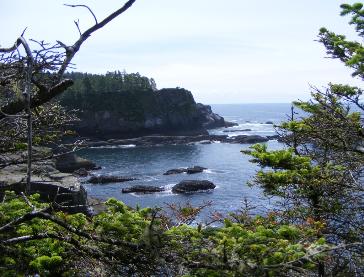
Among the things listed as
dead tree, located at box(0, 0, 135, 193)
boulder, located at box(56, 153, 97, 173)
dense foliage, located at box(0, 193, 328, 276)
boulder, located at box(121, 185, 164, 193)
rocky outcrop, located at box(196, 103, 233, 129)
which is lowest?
boulder, located at box(121, 185, 164, 193)

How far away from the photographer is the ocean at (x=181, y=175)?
140 ft

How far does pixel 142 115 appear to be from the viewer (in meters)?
109

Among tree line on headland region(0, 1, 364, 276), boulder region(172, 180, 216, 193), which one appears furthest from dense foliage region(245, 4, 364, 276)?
boulder region(172, 180, 216, 193)

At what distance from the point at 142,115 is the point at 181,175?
5143 cm

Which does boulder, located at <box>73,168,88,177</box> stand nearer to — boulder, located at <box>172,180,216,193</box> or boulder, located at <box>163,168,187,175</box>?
boulder, located at <box>163,168,187,175</box>

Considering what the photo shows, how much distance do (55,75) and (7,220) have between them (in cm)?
244

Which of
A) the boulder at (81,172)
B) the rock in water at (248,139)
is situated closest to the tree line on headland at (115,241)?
the boulder at (81,172)

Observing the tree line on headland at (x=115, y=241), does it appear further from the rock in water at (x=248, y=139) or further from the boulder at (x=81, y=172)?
the rock in water at (x=248, y=139)

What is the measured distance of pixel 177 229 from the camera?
5.18 m

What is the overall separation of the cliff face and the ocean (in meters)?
14.8

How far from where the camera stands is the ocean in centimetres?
4278

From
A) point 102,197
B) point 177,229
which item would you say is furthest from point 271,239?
point 102,197

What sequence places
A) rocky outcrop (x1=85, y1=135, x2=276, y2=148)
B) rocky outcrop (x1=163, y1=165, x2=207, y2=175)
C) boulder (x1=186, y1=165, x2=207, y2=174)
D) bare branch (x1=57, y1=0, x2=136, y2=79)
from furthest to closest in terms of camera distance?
rocky outcrop (x1=85, y1=135, x2=276, y2=148) < boulder (x1=186, y1=165, x2=207, y2=174) < rocky outcrop (x1=163, y1=165, x2=207, y2=175) < bare branch (x1=57, y1=0, x2=136, y2=79)

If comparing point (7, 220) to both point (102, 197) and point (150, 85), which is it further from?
point (150, 85)
